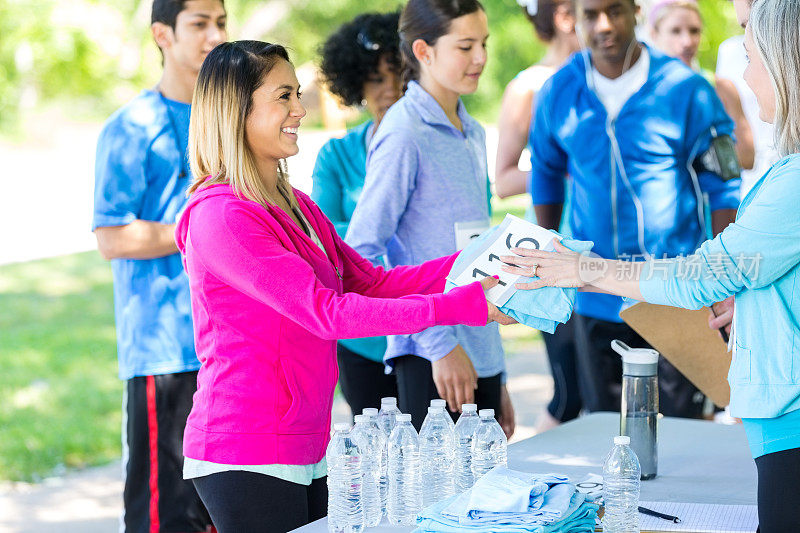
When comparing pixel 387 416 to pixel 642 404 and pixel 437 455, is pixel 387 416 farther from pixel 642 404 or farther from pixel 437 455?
pixel 642 404

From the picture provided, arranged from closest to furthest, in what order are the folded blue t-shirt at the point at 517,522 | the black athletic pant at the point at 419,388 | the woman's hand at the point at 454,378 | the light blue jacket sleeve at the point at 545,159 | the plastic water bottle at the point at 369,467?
the folded blue t-shirt at the point at 517,522, the plastic water bottle at the point at 369,467, the woman's hand at the point at 454,378, the black athletic pant at the point at 419,388, the light blue jacket sleeve at the point at 545,159

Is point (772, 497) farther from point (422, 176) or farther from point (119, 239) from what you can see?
point (119, 239)

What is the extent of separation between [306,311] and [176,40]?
1639 mm

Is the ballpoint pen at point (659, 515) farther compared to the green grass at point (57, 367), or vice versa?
the green grass at point (57, 367)

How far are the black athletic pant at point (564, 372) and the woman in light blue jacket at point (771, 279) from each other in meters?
2.33

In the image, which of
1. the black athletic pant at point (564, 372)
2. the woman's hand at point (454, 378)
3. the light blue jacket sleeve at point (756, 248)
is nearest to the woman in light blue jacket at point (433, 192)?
the woman's hand at point (454, 378)

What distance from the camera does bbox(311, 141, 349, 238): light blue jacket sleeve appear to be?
3.90 metres

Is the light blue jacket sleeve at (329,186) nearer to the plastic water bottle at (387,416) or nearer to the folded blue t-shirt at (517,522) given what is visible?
the plastic water bottle at (387,416)

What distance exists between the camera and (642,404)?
263 centimetres

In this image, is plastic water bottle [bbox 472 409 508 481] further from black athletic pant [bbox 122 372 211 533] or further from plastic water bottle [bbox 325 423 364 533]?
black athletic pant [bbox 122 372 211 533]

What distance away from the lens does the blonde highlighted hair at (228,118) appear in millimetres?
2404

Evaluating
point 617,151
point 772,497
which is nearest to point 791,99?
point 772,497

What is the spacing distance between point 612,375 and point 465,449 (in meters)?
1.58

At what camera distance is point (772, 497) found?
209 centimetres
